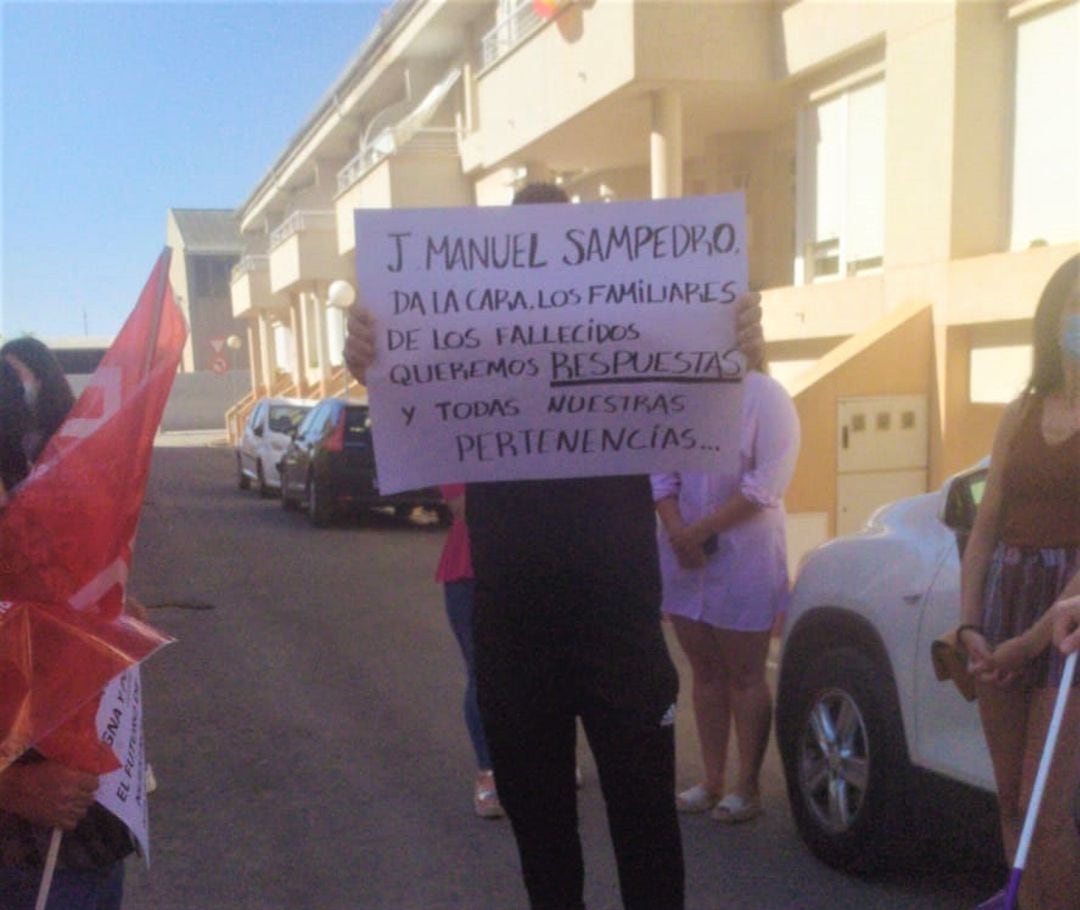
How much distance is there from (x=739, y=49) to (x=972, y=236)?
3.75m

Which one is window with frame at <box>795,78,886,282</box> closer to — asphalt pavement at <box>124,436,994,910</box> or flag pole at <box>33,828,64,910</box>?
asphalt pavement at <box>124,436,994,910</box>

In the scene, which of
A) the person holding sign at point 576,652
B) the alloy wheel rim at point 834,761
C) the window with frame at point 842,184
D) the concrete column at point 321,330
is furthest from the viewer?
the concrete column at point 321,330

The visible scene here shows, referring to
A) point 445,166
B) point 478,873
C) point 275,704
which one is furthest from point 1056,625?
point 445,166

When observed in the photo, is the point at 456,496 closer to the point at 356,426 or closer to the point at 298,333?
Result: the point at 356,426

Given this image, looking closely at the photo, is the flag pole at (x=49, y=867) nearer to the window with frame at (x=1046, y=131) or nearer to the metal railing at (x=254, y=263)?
the window with frame at (x=1046, y=131)

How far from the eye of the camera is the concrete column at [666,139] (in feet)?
40.5

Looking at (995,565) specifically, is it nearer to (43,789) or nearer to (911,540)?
(911,540)

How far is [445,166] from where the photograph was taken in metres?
22.1

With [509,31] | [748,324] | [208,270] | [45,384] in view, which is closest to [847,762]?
[748,324]

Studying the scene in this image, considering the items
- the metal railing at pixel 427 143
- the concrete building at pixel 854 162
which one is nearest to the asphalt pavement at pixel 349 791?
the concrete building at pixel 854 162

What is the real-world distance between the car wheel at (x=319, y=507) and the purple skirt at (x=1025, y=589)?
12.2 meters

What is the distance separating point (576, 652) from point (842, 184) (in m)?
9.99

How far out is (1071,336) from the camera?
3.05m

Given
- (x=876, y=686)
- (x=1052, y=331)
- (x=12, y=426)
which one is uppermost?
(x=1052, y=331)
